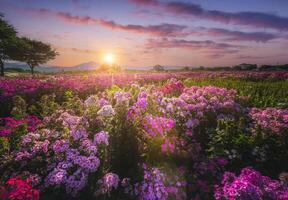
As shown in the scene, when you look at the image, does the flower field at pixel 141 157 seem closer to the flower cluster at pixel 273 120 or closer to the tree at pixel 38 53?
the flower cluster at pixel 273 120

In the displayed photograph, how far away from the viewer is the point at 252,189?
3.60 m

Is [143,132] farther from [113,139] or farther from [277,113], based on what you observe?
[277,113]

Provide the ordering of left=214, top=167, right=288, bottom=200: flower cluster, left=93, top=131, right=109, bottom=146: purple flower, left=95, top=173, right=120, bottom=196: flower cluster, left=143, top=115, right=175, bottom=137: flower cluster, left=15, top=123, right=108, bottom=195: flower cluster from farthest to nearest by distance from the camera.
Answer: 1. left=143, top=115, right=175, bottom=137: flower cluster
2. left=93, top=131, right=109, bottom=146: purple flower
3. left=15, top=123, right=108, bottom=195: flower cluster
4. left=95, top=173, right=120, bottom=196: flower cluster
5. left=214, top=167, right=288, bottom=200: flower cluster

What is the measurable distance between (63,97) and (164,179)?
9.05 m

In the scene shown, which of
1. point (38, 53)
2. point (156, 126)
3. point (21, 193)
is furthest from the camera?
point (38, 53)

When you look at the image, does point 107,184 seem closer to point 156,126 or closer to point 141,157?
point 141,157

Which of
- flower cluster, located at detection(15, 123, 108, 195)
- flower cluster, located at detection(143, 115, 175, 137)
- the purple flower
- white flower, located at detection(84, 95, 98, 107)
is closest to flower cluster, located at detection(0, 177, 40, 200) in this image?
flower cluster, located at detection(15, 123, 108, 195)

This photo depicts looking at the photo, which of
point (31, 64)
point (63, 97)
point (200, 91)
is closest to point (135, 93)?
point (200, 91)

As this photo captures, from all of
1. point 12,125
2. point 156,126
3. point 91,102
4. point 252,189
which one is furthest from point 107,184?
point 12,125

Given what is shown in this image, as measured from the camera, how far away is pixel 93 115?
5633 mm

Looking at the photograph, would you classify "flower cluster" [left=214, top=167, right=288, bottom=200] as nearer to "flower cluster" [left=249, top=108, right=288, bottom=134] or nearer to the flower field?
the flower field

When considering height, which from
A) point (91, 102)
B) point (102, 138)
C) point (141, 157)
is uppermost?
point (91, 102)

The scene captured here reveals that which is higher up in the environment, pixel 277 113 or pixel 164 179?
pixel 277 113

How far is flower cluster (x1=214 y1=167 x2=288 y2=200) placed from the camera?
3580mm
